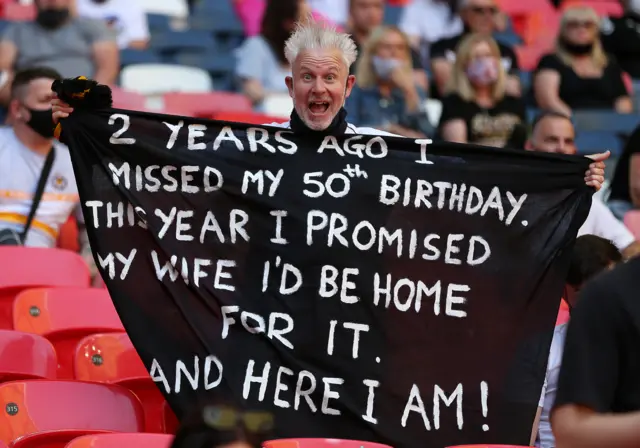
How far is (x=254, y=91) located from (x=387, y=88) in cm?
103

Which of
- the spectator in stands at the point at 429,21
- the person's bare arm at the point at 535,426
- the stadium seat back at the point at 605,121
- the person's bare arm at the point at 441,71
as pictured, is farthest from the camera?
the spectator in stands at the point at 429,21

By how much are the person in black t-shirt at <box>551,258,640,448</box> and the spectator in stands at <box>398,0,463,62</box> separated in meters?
8.44

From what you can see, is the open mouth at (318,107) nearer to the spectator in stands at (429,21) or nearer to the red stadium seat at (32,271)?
the red stadium seat at (32,271)

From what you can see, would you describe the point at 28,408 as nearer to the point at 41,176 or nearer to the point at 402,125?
the point at 41,176

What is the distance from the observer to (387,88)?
859cm

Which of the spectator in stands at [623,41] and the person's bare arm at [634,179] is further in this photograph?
the spectator in stands at [623,41]

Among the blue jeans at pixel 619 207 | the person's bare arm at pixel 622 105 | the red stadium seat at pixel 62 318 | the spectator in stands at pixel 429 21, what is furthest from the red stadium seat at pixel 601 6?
the red stadium seat at pixel 62 318

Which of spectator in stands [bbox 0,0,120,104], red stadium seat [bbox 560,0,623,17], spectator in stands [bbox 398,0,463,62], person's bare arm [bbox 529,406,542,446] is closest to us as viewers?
person's bare arm [bbox 529,406,542,446]

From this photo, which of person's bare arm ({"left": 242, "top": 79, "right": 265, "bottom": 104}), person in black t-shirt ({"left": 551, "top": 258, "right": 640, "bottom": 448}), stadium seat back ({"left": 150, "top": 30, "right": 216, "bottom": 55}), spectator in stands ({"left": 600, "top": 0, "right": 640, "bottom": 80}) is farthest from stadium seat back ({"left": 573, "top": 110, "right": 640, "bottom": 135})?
person in black t-shirt ({"left": 551, "top": 258, "right": 640, "bottom": 448})

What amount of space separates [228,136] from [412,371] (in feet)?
3.55

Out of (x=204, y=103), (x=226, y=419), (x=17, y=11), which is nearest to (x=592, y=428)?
(x=226, y=419)

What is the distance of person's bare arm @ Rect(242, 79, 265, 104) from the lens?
9141 millimetres

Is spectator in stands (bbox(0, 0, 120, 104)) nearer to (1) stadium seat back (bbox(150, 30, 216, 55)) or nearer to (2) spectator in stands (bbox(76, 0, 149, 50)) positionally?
(2) spectator in stands (bbox(76, 0, 149, 50))

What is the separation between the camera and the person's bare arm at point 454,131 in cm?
817
